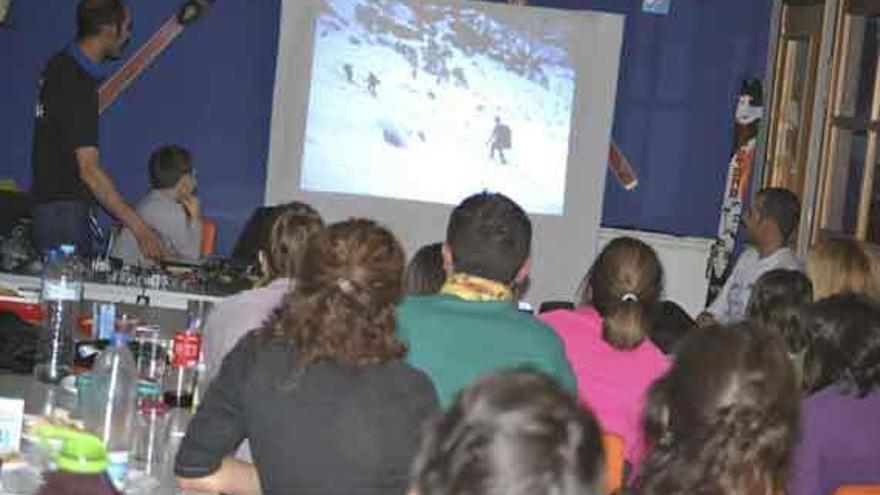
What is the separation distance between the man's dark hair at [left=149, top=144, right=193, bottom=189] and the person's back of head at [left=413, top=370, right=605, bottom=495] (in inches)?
212

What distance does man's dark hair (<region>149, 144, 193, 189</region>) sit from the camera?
668 centimetres

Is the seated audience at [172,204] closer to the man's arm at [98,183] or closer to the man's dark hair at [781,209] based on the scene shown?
the man's arm at [98,183]

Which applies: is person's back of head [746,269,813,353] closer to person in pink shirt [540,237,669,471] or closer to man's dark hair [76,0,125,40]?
person in pink shirt [540,237,669,471]

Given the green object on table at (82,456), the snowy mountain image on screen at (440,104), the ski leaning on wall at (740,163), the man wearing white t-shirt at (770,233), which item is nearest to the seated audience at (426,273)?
the green object on table at (82,456)

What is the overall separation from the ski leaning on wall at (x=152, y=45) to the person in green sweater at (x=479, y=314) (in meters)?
5.76

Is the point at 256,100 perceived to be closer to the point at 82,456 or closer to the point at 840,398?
the point at 840,398

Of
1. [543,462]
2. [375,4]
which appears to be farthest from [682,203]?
[543,462]

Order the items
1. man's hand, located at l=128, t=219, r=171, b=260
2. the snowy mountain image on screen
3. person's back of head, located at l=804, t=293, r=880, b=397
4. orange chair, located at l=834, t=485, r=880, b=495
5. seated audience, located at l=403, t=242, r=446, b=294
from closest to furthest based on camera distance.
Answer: orange chair, located at l=834, t=485, r=880, b=495, person's back of head, located at l=804, t=293, r=880, b=397, seated audience, located at l=403, t=242, r=446, b=294, man's hand, located at l=128, t=219, r=171, b=260, the snowy mountain image on screen

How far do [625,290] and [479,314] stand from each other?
3.39 feet

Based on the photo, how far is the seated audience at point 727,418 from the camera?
91.5 inches

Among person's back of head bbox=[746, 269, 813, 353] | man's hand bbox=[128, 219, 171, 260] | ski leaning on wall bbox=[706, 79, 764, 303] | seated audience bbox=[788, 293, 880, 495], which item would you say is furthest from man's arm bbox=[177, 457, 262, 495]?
ski leaning on wall bbox=[706, 79, 764, 303]

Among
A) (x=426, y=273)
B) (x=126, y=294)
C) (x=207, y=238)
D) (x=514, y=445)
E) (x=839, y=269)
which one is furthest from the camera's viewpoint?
(x=207, y=238)

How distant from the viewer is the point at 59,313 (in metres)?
3.95

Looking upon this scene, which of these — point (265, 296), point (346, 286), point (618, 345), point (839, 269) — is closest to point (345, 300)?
point (346, 286)
